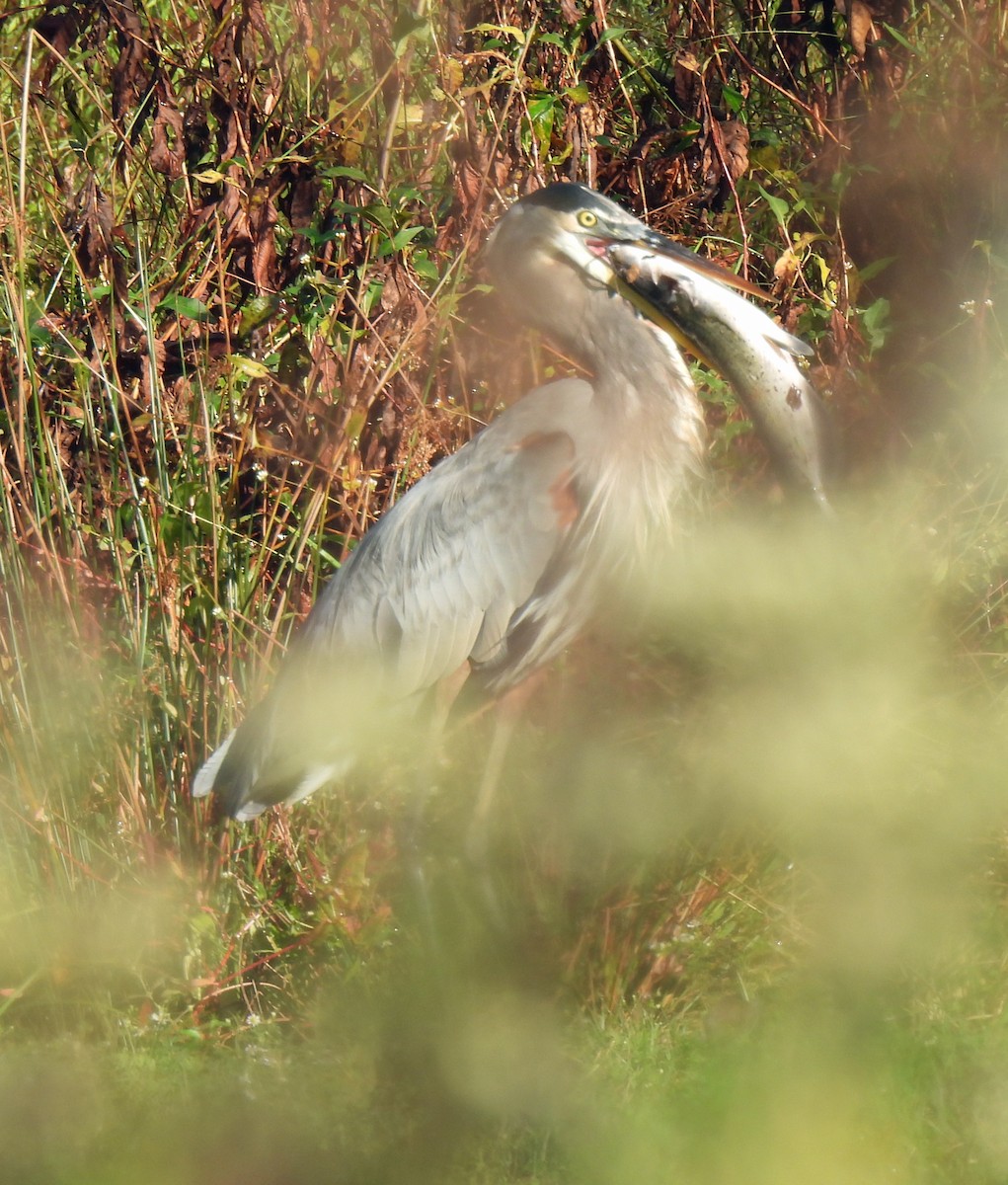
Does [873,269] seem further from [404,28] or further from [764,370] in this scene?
[404,28]

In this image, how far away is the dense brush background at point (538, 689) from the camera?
83.6 inches

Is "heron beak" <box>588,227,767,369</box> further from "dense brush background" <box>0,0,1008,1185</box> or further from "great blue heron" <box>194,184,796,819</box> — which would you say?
"dense brush background" <box>0,0,1008,1185</box>

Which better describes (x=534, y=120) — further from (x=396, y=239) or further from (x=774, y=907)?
(x=774, y=907)

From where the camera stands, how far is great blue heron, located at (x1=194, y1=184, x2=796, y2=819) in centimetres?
A: 280

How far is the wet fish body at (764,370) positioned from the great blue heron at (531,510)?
221 mm

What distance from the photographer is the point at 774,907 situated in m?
2.42

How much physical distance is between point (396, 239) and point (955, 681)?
5.01 ft

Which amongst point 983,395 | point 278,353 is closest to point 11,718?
point 278,353

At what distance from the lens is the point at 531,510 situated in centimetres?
288

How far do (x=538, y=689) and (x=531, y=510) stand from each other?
0.50 metres

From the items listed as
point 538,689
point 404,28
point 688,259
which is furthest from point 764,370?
point 404,28

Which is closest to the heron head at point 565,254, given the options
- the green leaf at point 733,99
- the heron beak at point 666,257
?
the heron beak at point 666,257

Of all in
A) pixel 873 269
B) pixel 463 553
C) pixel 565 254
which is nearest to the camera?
pixel 565 254

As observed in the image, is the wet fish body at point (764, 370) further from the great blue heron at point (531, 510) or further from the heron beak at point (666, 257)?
the great blue heron at point (531, 510)
